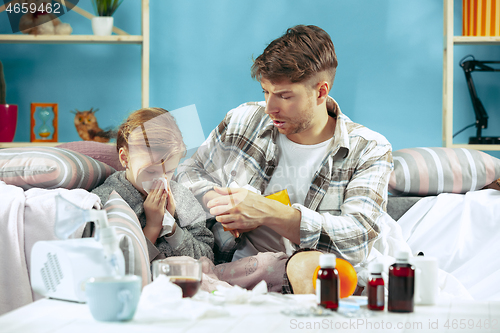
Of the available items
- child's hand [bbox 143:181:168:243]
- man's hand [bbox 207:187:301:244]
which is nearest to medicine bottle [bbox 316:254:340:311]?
man's hand [bbox 207:187:301:244]

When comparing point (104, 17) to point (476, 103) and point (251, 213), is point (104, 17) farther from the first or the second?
point (476, 103)

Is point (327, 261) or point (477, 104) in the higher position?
point (477, 104)

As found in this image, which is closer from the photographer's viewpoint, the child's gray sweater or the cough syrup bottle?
the cough syrup bottle

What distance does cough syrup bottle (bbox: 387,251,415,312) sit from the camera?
0.69 meters

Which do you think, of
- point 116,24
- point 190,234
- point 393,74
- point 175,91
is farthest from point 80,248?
point 393,74

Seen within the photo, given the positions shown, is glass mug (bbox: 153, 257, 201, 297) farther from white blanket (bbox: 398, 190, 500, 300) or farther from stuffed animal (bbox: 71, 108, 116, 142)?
stuffed animal (bbox: 71, 108, 116, 142)

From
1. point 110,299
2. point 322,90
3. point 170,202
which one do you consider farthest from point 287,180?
point 110,299

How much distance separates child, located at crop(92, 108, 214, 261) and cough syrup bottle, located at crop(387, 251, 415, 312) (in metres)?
0.46

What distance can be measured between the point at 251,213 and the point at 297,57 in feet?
1.59

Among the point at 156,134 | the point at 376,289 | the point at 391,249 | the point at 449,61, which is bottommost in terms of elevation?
the point at 391,249

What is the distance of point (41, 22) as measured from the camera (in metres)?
1.98

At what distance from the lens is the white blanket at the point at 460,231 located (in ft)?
4.59

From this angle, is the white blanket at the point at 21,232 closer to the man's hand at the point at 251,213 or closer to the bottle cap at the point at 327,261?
the man's hand at the point at 251,213

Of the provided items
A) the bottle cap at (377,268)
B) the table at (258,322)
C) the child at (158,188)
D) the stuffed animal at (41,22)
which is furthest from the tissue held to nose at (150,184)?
the stuffed animal at (41,22)
